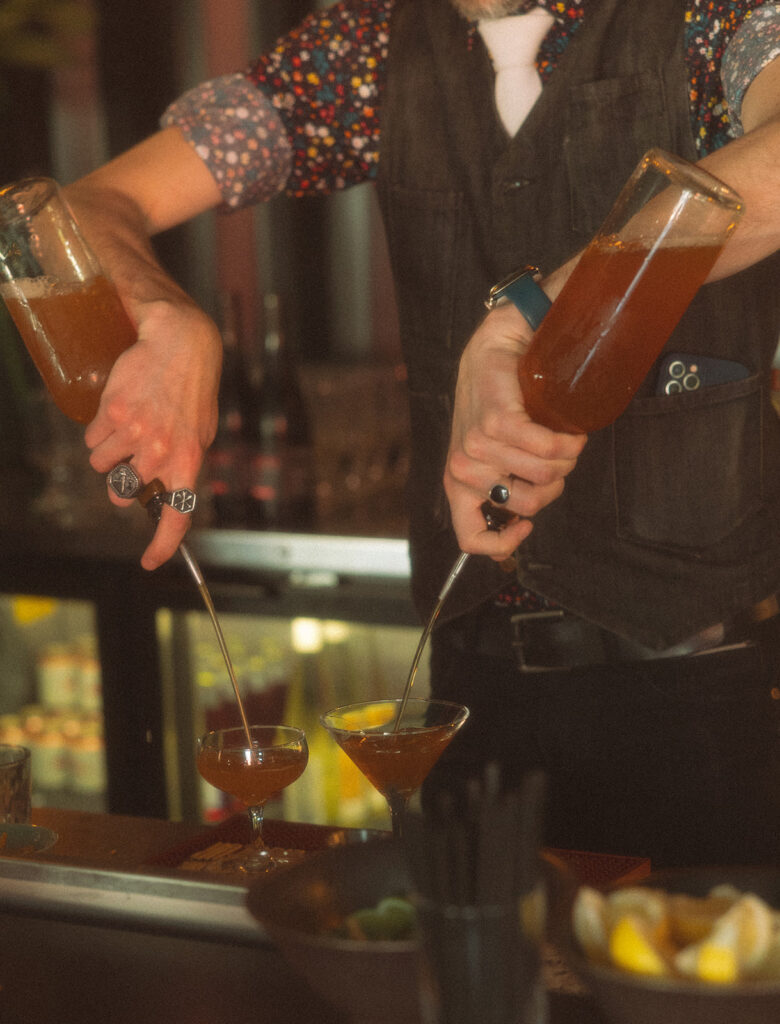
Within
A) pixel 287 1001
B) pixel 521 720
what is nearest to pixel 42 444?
pixel 521 720

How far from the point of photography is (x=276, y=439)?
2.75 meters

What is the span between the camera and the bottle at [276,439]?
255 centimetres

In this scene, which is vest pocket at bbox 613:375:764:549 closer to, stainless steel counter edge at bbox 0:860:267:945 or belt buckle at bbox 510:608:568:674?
belt buckle at bbox 510:608:568:674

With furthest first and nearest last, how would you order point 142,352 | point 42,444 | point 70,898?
point 42,444 → point 142,352 → point 70,898

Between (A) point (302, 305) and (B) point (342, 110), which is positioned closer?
(B) point (342, 110)

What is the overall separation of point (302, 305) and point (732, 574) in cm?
203

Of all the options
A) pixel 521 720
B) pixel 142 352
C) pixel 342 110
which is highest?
pixel 342 110

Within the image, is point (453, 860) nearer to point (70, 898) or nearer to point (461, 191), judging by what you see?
point (70, 898)

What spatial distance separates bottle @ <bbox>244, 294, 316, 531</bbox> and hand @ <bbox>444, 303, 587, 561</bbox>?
1.50 meters

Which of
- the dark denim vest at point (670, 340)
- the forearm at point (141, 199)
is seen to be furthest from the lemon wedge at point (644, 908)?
the forearm at point (141, 199)

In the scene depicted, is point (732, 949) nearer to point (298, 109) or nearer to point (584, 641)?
point (584, 641)

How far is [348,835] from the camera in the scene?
3.43ft

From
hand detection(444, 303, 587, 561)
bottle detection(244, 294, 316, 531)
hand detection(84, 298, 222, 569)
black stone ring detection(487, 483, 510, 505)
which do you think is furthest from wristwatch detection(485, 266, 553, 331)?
bottle detection(244, 294, 316, 531)

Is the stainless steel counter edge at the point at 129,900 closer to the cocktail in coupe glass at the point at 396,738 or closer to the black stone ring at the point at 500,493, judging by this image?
the cocktail in coupe glass at the point at 396,738
